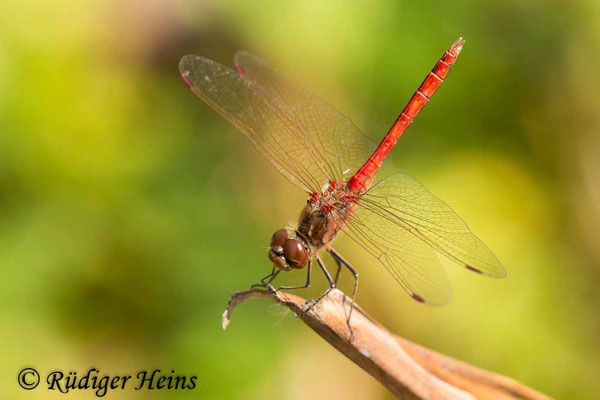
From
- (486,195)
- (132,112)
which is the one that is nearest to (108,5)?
(132,112)

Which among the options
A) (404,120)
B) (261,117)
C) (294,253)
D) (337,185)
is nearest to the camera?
(294,253)

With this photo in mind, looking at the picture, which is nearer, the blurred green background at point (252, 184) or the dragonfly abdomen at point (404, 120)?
the dragonfly abdomen at point (404, 120)

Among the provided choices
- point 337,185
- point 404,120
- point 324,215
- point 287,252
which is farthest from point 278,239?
point 404,120

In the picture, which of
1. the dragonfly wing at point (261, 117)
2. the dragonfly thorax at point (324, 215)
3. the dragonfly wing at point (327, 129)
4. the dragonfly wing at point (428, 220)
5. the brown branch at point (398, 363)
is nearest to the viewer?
the brown branch at point (398, 363)

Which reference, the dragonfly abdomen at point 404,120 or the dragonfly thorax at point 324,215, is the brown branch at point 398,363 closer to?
the dragonfly thorax at point 324,215

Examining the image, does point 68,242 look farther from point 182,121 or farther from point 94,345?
point 182,121

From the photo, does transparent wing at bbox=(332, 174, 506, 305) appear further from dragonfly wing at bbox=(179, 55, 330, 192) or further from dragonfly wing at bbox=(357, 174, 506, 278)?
dragonfly wing at bbox=(179, 55, 330, 192)

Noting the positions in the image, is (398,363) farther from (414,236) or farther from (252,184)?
(252,184)

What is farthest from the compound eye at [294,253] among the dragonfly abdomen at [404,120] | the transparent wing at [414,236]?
the dragonfly abdomen at [404,120]
